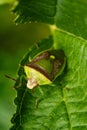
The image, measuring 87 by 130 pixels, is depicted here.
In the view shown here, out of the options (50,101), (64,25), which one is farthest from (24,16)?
(50,101)

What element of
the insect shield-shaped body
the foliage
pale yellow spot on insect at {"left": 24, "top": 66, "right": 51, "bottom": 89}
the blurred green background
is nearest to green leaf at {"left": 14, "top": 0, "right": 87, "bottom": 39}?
the foliage

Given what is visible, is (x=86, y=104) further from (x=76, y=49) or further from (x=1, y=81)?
(x=1, y=81)

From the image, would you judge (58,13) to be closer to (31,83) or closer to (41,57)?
(41,57)

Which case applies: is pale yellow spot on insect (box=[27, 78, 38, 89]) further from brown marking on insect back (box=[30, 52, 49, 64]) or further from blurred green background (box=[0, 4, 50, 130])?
blurred green background (box=[0, 4, 50, 130])

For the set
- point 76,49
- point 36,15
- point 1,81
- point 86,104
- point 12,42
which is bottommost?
point 1,81

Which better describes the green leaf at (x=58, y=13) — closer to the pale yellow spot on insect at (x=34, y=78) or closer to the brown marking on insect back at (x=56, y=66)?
the brown marking on insect back at (x=56, y=66)

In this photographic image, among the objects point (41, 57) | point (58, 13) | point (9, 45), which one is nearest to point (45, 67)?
point (41, 57)
